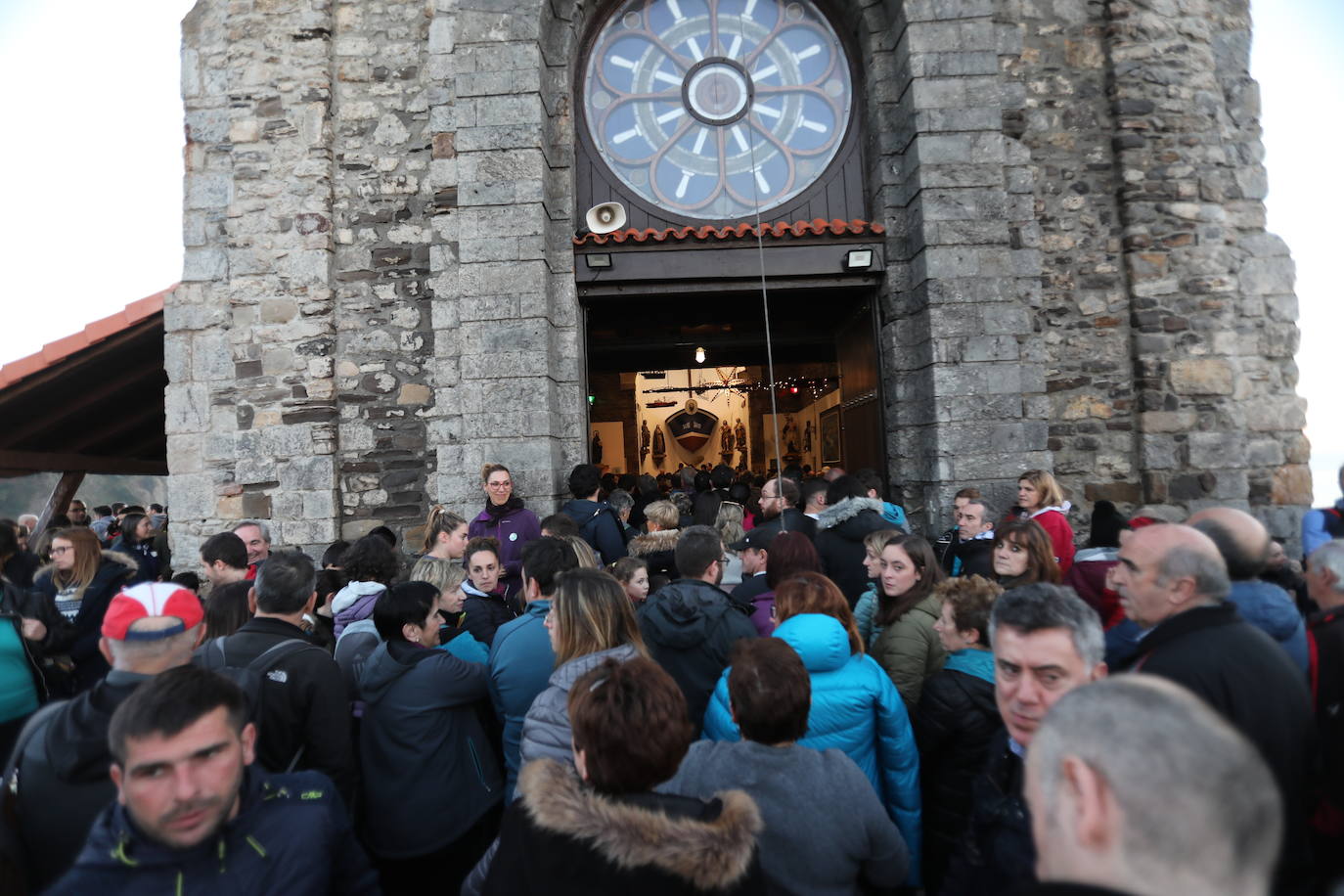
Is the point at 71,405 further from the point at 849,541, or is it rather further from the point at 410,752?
the point at 849,541

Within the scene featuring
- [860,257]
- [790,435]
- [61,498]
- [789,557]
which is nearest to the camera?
[789,557]

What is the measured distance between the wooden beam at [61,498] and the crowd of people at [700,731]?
19.0 ft

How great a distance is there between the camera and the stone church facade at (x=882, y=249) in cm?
620

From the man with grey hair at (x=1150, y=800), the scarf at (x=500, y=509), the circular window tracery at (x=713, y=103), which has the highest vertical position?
the circular window tracery at (x=713, y=103)

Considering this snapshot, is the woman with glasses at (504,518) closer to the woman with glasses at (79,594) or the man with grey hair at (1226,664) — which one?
the woman with glasses at (79,594)

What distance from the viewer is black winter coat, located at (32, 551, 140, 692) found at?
364 cm

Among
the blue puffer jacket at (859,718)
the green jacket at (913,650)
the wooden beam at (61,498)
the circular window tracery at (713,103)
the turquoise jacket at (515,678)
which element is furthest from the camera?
the wooden beam at (61,498)

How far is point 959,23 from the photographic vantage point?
250 inches

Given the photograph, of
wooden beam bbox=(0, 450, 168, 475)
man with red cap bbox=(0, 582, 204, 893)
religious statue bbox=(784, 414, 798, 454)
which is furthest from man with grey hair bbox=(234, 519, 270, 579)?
religious statue bbox=(784, 414, 798, 454)

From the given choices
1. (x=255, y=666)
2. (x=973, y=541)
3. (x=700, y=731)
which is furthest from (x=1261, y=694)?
(x=255, y=666)

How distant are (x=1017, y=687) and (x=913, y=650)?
1184 mm

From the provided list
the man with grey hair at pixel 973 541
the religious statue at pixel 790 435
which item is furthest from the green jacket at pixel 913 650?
the religious statue at pixel 790 435

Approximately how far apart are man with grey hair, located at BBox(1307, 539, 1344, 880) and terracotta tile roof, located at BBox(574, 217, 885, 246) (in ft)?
15.5

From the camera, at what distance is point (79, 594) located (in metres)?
3.95
